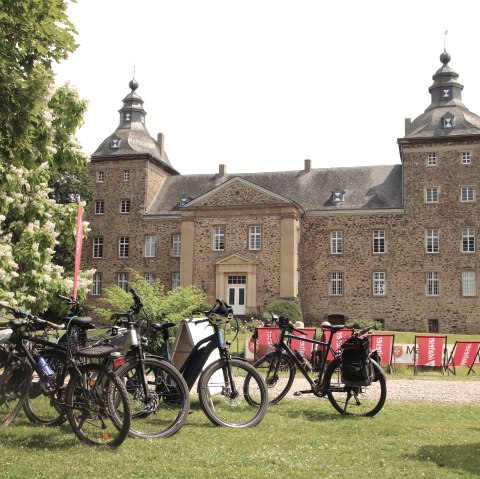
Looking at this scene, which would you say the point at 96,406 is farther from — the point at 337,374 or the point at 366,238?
the point at 366,238

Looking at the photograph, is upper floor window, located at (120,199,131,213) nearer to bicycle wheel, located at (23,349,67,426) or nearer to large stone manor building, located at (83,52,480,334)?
large stone manor building, located at (83,52,480,334)

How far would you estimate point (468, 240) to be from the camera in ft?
125

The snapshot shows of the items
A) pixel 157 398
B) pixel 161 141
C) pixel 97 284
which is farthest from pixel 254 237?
pixel 157 398

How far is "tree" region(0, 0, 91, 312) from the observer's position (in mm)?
7383

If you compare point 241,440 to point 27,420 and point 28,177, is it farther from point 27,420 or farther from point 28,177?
point 28,177

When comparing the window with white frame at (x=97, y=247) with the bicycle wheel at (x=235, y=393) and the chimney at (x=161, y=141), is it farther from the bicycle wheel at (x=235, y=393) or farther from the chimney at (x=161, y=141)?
the bicycle wheel at (x=235, y=393)

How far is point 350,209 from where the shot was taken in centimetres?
4000

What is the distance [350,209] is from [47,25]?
33.8m

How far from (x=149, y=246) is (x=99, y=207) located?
479cm

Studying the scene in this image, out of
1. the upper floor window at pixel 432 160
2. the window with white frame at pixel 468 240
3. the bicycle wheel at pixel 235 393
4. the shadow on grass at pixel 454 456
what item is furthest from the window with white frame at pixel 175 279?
the shadow on grass at pixel 454 456

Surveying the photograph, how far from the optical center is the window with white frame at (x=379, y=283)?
38.9 metres

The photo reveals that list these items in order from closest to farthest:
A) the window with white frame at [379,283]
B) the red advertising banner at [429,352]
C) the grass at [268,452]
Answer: the grass at [268,452], the red advertising banner at [429,352], the window with white frame at [379,283]

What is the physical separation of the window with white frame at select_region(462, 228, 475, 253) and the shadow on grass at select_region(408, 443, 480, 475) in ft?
109

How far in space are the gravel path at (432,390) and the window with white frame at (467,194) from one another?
25871 millimetres
